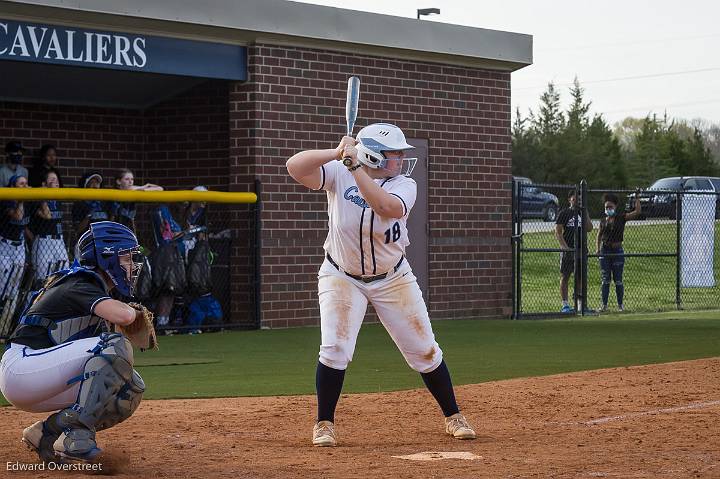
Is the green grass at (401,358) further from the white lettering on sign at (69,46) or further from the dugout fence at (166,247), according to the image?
the white lettering on sign at (69,46)

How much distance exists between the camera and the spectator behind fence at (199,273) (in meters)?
16.7

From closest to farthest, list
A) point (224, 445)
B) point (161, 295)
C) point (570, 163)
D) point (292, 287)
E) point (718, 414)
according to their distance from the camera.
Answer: point (224, 445), point (718, 414), point (161, 295), point (292, 287), point (570, 163)

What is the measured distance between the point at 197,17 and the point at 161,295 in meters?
3.76

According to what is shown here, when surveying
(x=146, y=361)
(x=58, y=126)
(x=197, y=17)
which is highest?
(x=197, y=17)

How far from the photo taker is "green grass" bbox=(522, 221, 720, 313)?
2573cm

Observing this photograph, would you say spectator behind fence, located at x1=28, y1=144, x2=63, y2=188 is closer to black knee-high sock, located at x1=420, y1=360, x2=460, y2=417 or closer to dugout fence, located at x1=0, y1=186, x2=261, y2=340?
dugout fence, located at x1=0, y1=186, x2=261, y2=340

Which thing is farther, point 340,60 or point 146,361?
point 340,60

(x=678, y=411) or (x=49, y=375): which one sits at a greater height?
(x=49, y=375)

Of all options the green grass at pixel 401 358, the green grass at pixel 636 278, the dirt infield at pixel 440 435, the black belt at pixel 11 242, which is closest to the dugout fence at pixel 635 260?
the green grass at pixel 636 278

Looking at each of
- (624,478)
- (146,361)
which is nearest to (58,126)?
(146,361)

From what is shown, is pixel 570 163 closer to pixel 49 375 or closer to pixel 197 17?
pixel 197 17

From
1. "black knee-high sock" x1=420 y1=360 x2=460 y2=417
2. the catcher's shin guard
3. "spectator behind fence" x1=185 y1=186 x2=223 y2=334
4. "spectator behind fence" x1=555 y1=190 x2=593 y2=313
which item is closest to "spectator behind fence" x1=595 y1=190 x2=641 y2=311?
"spectator behind fence" x1=555 y1=190 x2=593 y2=313

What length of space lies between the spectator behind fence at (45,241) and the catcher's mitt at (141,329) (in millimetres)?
8789

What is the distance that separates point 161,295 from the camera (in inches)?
646
